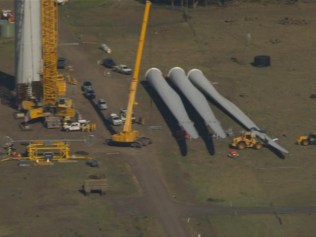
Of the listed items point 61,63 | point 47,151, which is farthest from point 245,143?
point 61,63

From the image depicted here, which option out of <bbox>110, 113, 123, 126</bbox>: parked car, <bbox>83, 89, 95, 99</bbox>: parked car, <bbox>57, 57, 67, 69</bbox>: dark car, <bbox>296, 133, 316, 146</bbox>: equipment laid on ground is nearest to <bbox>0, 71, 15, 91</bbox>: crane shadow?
<bbox>57, 57, 67, 69</bbox>: dark car

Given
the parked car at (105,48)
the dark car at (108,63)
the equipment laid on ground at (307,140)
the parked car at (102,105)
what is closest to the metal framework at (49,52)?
A: the parked car at (102,105)

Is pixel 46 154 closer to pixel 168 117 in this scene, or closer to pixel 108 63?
pixel 168 117

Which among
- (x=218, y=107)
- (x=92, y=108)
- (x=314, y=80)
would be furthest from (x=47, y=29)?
(x=314, y=80)

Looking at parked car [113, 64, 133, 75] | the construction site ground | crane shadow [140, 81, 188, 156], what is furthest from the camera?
parked car [113, 64, 133, 75]

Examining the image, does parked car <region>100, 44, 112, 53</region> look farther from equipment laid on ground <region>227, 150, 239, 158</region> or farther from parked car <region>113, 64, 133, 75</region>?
equipment laid on ground <region>227, 150, 239, 158</region>

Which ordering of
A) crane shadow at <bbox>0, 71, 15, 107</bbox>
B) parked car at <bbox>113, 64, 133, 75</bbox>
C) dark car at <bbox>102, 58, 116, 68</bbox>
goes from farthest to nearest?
dark car at <bbox>102, 58, 116, 68</bbox> < parked car at <bbox>113, 64, 133, 75</bbox> < crane shadow at <bbox>0, 71, 15, 107</bbox>
